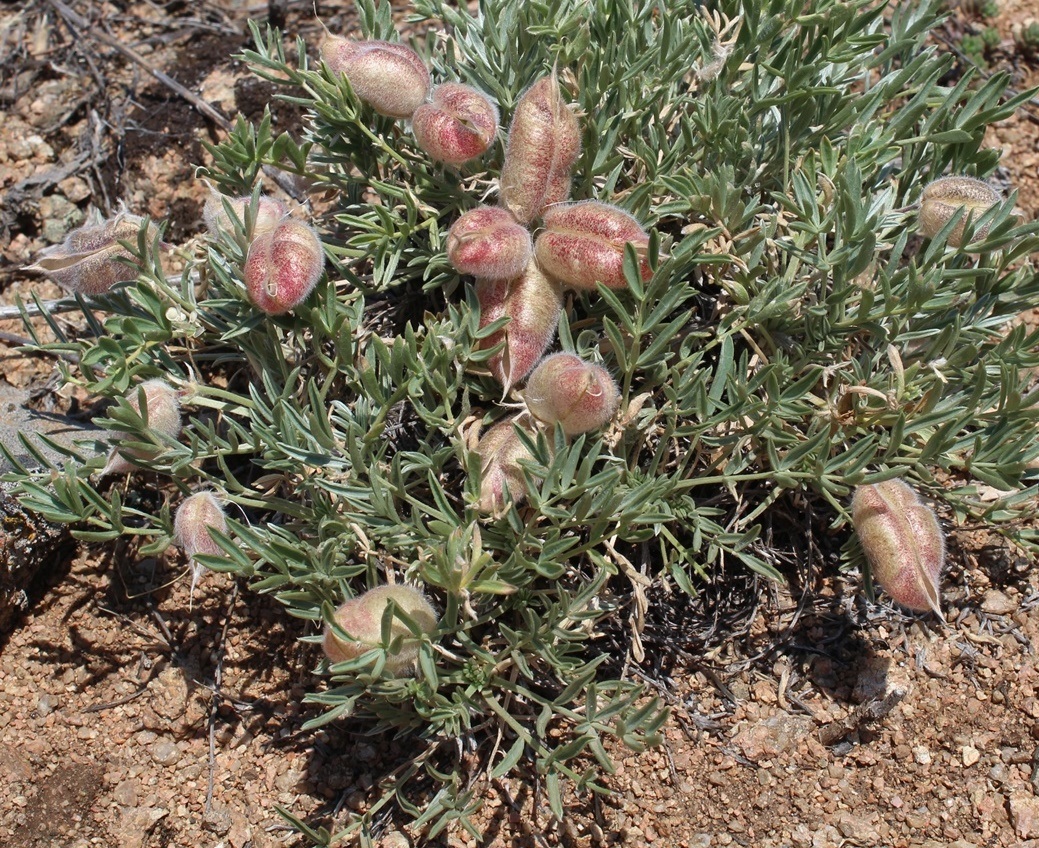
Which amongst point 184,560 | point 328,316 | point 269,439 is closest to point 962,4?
point 328,316

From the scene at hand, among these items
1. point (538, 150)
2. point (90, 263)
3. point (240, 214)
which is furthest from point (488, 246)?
point (90, 263)

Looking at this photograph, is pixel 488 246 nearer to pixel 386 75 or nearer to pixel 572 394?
pixel 572 394

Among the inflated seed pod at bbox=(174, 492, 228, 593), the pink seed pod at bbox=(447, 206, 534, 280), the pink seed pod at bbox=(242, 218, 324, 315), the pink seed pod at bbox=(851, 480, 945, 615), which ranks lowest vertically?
the inflated seed pod at bbox=(174, 492, 228, 593)

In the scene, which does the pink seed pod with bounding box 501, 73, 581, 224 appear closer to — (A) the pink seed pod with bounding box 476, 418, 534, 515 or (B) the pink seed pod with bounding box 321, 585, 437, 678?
(A) the pink seed pod with bounding box 476, 418, 534, 515

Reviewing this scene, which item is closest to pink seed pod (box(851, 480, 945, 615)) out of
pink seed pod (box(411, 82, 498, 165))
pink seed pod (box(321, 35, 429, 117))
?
pink seed pod (box(411, 82, 498, 165))

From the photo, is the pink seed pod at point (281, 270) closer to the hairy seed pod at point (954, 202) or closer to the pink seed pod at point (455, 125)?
the pink seed pod at point (455, 125)

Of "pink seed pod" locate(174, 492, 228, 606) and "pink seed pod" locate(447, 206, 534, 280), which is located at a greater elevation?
"pink seed pod" locate(447, 206, 534, 280)

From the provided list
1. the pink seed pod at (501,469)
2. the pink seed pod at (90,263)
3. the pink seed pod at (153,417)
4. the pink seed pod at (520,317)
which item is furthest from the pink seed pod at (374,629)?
the pink seed pod at (90,263)
